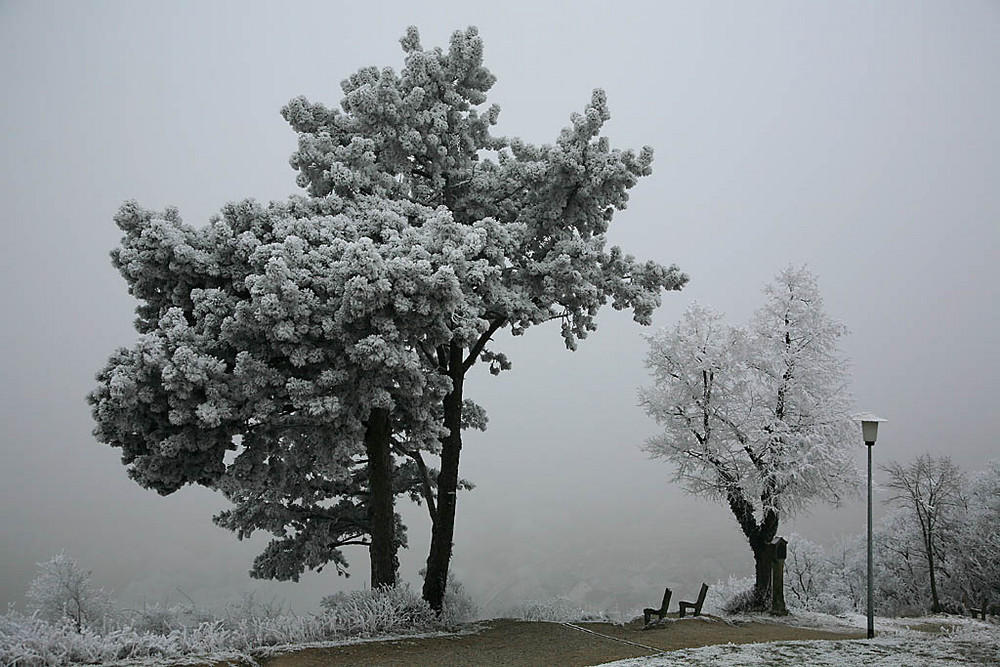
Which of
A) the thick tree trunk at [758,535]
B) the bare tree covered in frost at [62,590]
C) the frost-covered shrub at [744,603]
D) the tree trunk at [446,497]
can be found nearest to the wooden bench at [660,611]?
the tree trunk at [446,497]

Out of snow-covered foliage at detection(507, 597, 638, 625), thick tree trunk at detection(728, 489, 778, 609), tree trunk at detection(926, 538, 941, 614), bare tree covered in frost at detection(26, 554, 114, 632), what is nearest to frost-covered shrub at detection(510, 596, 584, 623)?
snow-covered foliage at detection(507, 597, 638, 625)

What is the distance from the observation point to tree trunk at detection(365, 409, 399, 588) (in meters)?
13.9

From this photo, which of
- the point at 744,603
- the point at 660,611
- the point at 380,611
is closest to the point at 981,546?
the point at 744,603

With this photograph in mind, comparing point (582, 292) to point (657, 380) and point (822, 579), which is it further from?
point (822, 579)

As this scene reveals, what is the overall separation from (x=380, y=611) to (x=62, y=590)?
7.32 metres

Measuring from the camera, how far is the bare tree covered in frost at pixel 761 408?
18.4 metres

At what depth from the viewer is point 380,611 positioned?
41.5ft

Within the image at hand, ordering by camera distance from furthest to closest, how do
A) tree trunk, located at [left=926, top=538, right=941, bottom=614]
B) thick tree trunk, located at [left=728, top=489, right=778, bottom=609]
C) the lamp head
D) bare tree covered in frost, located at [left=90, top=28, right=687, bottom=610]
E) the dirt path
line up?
tree trunk, located at [left=926, top=538, right=941, bottom=614] → thick tree trunk, located at [left=728, top=489, right=778, bottom=609] → the lamp head → bare tree covered in frost, located at [left=90, top=28, right=687, bottom=610] → the dirt path

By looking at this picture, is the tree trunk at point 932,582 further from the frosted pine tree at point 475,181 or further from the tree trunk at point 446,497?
the tree trunk at point 446,497

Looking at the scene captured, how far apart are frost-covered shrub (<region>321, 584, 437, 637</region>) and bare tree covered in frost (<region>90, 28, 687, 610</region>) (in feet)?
2.30

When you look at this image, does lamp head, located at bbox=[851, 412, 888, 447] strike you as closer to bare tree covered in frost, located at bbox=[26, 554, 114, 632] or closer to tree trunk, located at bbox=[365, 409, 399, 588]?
tree trunk, located at bbox=[365, 409, 399, 588]

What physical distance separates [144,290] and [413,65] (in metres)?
6.48

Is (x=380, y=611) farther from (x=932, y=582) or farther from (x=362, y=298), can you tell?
(x=932, y=582)

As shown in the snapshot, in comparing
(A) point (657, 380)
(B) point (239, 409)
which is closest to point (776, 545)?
(A) point (657, 380)
